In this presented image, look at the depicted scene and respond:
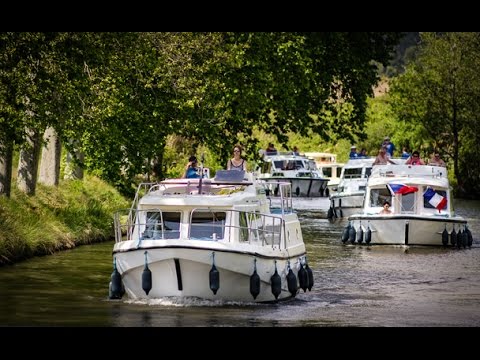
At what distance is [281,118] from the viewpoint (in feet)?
168

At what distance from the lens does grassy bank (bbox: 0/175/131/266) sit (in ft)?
101

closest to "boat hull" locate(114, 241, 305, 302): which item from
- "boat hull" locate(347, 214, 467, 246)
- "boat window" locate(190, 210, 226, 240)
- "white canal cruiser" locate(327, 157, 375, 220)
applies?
"boat window" locate(190, 210, 226, 240)

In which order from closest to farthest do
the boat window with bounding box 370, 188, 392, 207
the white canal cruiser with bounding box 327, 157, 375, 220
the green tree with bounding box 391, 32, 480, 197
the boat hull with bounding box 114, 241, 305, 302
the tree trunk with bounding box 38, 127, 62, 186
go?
the boat hull with bounding box 114, 241, 305, 302 → the tree trunk with bounding box 38, 127, 62, 186 → the boat window with bounding box 370, 188, 392, 207 → the white canal cruiser with bounding box 327, 157, 375, 220 → the green tree with bounding box 391, 32, 480, 197

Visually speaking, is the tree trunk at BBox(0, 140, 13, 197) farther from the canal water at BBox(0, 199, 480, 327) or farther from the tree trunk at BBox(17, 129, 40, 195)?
the canal water at BBox(0, 199, 480, 327)

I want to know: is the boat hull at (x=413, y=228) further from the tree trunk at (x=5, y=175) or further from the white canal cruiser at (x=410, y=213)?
the tree trunk at (x=5, y=175)

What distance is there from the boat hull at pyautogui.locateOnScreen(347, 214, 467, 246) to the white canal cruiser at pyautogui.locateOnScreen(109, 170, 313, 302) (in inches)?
579

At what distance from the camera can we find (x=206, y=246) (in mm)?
22312

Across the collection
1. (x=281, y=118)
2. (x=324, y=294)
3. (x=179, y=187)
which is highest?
(x=281, y=118)

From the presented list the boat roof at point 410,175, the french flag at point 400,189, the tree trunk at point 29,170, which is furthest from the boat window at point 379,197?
the tree trunk at point 29,170

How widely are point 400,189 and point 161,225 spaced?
17.8 m

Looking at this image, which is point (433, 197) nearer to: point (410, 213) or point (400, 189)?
point (410, 213)
